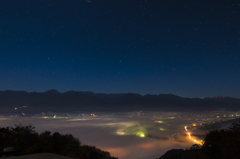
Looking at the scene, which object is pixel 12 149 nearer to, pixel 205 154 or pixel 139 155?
pixel 205 154

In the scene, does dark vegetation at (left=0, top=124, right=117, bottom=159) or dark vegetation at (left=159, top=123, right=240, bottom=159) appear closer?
dark vegetation at (left=159, top=123, right=240, bottom=159)

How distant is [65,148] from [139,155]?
73.0m

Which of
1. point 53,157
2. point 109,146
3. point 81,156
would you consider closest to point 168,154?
point 81,156

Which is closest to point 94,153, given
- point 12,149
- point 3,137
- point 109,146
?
point 12,149

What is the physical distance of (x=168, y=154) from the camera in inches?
1588

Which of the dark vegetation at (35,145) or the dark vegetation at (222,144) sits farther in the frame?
the dark vegetation at (35,145)

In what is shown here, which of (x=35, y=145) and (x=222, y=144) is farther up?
(x=222, y=144)

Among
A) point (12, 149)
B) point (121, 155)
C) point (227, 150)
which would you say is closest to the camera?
point (227, 150)

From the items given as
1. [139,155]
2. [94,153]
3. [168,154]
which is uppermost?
[94,153]

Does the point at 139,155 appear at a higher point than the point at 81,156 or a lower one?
lower

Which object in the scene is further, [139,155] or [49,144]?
[139,155]

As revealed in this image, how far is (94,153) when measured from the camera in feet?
58.2

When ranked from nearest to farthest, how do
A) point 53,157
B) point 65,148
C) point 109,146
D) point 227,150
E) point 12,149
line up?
point 227,150 → point 53,157 → point 12,149 → point 65,148 → point 109,146

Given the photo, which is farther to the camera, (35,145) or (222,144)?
(35,145)
